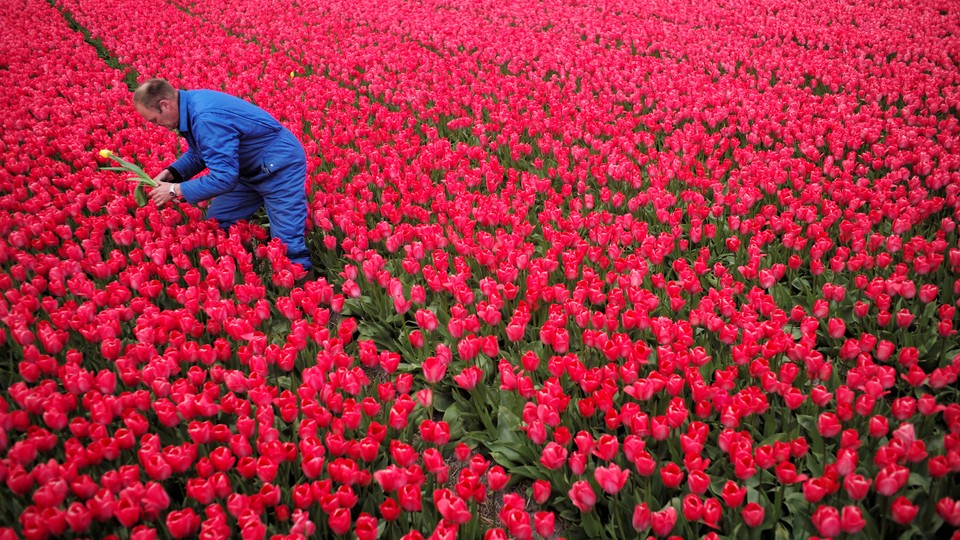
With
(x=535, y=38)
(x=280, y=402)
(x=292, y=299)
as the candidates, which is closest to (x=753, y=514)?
(x=280, y=402)

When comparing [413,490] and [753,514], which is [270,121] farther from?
[753,514]

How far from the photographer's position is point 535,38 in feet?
30.9

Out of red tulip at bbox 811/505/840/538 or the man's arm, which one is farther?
the man's arm

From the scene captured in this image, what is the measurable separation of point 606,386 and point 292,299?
183 centimetres

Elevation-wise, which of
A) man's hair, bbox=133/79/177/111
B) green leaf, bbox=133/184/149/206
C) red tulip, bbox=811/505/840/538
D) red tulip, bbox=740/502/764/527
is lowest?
green leaf, bbox=133/184/149/206

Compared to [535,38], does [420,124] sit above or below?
below

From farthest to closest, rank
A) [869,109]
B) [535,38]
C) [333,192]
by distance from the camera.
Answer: [535,38], [869,109], [333,192]

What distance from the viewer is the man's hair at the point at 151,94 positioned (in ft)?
12.7

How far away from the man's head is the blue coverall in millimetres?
73

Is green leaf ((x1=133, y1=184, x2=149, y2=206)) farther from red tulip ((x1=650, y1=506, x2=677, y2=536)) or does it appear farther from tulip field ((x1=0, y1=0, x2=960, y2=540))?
red tulip ((x1=650, y1=506, x2=677, y2=536))

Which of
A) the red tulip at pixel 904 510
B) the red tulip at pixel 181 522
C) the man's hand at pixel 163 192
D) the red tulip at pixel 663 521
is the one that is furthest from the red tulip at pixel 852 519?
the man's hand at pixel 163 192

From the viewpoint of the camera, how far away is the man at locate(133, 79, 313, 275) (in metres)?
4.01

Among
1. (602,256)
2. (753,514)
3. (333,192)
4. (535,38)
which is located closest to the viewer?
(753,514)

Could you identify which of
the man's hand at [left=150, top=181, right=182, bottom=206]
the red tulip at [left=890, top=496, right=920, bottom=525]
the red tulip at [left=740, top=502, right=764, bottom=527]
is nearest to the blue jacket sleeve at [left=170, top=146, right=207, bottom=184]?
the man's hand at [left=150, top=181, right=182, bottom=206]
